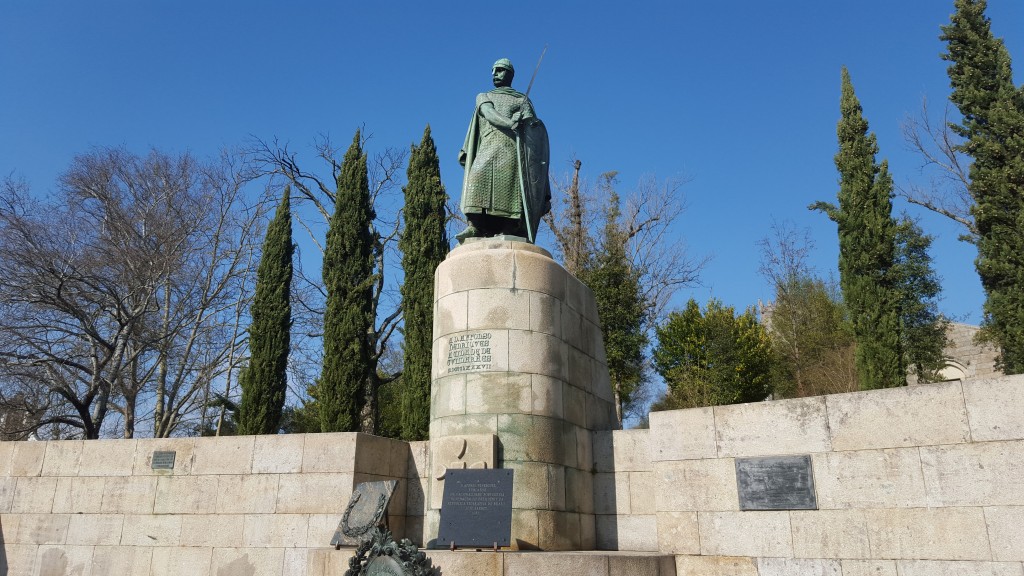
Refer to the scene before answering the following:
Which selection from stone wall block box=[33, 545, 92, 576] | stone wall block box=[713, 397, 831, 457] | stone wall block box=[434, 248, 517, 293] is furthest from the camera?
stone wall block box=[33, 545, 92, 576]

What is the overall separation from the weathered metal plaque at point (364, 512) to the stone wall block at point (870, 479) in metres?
4.74

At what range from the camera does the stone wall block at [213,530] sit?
977 cm

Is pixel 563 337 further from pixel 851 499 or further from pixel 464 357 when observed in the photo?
pixel 851 499

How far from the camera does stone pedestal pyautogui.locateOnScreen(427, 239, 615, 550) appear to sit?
8.51 m

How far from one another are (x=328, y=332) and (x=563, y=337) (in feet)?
38.1

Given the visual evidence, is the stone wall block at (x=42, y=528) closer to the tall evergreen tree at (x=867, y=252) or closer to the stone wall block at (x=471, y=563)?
the stone wall block at (x=471, y=563)

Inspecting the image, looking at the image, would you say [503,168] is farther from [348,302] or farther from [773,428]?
[348,302]

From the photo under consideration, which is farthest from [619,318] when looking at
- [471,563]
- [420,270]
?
[471,563]

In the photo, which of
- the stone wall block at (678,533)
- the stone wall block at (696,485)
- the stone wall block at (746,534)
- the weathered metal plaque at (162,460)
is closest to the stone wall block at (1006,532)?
the stone wall block at (746,534)

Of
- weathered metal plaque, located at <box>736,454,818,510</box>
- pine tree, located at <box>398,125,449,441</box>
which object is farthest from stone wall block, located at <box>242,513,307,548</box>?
pine tree, located at <box>398,125,449,441</box>

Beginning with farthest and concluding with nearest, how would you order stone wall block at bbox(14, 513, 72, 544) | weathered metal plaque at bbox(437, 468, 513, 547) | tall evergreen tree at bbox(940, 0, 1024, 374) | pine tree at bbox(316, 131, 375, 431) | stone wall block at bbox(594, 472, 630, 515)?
pine tree at bbox(316, 131, 375, 431), tall evergreen tree at bbox(940, 0, 1024, 374), stone wall block at bbox(14, 513, 72, 544), stone wall block at bbox(594, 472, 630, 515), weathered metal plaque at bbox(437, 468, 513, 547)

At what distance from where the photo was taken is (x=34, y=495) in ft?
35.5

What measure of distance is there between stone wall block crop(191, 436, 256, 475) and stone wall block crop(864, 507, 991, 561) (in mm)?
8104

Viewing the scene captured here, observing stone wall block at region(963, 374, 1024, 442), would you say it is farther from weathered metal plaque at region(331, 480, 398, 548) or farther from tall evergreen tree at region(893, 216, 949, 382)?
tall evergreen tree at region(893, 216, 949, 382)
